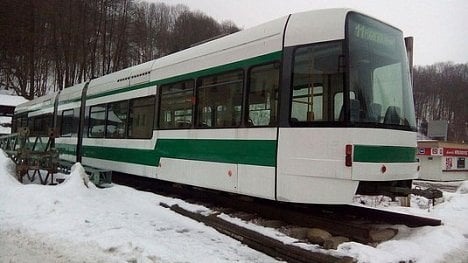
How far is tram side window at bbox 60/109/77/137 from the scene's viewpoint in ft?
53.1

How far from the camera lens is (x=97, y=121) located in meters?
14.4

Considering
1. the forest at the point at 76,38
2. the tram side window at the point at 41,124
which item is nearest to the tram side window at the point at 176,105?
the tram side window at the point at 41,124

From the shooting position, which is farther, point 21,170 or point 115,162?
point 115,162

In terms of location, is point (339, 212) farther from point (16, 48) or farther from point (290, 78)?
point (16, 48)

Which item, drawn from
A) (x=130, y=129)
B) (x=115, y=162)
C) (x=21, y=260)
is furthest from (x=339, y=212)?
(x=115, y=162)

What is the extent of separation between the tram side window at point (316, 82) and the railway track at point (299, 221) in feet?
5.51

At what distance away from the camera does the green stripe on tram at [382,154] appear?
6383 millimetres

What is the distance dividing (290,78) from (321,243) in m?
2.60

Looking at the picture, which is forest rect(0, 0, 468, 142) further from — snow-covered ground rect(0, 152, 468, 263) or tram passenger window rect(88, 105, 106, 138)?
snow-covered ground rect(0, 152, 468, 263)

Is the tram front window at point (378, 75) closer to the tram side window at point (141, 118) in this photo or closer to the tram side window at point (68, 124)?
the tram side window at point (141, 118)

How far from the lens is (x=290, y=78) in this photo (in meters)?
6.97

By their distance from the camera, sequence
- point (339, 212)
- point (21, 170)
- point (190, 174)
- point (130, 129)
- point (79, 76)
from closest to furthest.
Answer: point (339, 212) < point (190, 174) < point (21, 170) < point (130, 129) < point (79, 76)

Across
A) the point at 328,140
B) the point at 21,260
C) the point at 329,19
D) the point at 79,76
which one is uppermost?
the point at 79,76

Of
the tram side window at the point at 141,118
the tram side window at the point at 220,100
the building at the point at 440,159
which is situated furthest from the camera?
the building at the point at 440,159
